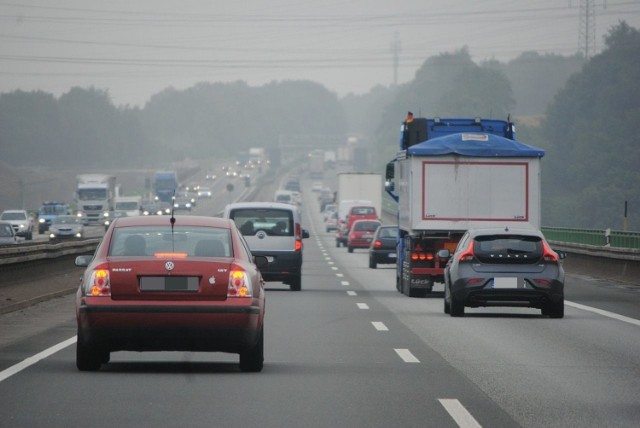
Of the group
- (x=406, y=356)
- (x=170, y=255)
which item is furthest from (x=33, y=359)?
(x=406, y=356)

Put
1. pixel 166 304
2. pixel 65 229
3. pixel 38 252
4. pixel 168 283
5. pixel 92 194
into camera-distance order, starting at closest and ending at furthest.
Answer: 1. pixel 166 304
2. pixel 168 283
3. pixel 38 252
4. pixel 65 229
5. pixel 92 194

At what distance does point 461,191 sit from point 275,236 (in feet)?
15.6

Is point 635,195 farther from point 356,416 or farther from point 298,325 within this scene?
point 356,416

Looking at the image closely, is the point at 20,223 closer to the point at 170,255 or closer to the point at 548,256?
the point at 548,256

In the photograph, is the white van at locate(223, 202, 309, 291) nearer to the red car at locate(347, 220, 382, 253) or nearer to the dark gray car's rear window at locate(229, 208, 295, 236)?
the dark gray car's rear window at locate(229, 208, 295, 236)

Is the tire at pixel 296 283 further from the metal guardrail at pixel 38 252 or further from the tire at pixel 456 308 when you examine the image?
the tire at pixel 456 308

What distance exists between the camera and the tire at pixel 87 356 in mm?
12617

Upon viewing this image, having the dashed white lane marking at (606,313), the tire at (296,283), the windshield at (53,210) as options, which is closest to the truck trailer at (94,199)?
the windshield at (53,210)

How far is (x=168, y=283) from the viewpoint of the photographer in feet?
41.1

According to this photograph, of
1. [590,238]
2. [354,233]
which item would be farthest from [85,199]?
[590,238]

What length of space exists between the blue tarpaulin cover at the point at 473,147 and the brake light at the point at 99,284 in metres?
13.7

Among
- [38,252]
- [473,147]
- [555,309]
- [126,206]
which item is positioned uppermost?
[473,147]

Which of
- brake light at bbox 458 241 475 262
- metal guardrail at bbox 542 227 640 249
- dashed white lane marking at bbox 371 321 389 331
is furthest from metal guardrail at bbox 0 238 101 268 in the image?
metal guardrail at bbox 542 227 640 249

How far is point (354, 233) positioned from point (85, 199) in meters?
37.0
